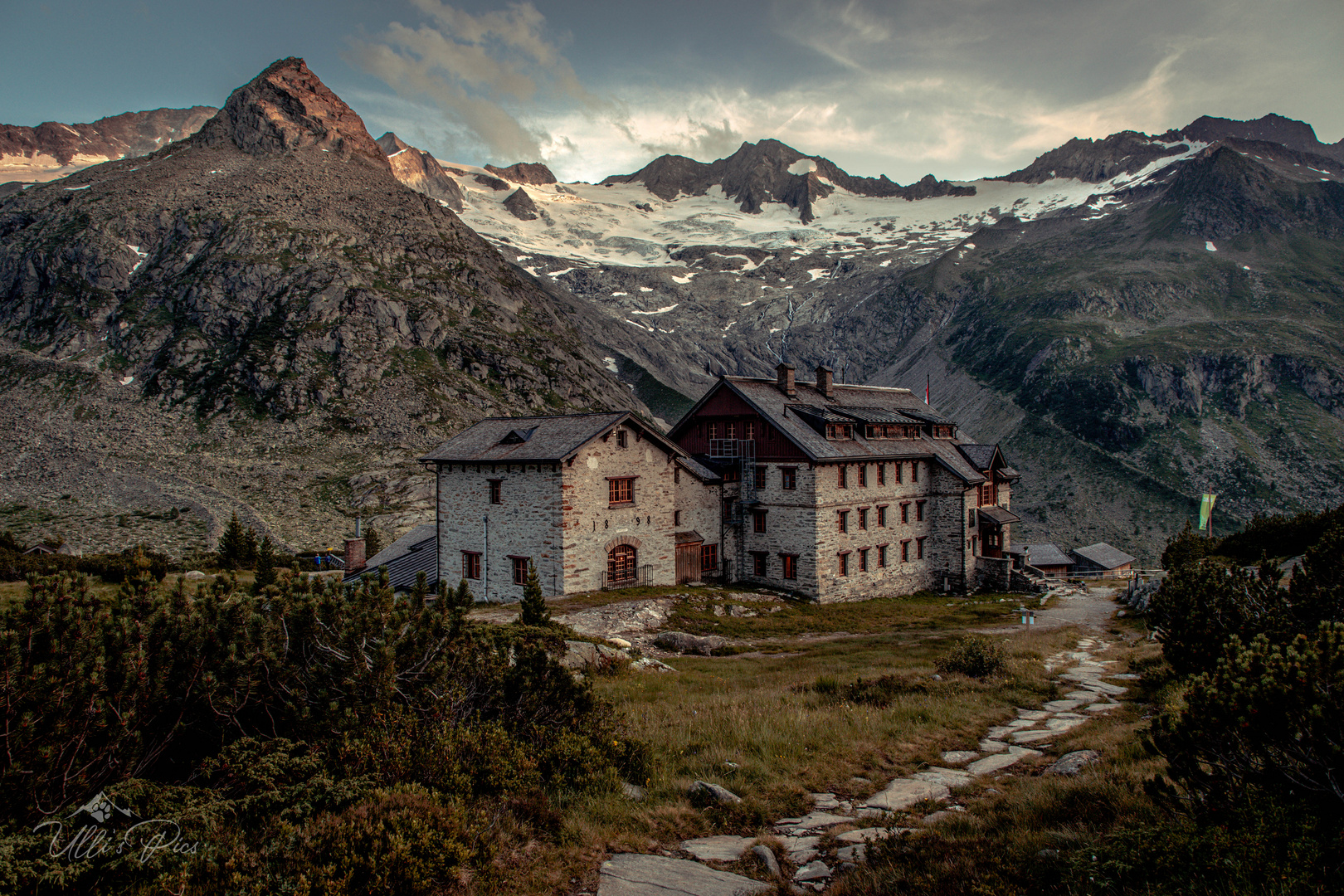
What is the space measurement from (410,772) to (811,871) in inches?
182

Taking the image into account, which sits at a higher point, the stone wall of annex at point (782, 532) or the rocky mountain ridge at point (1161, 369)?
the rocky mountain ridge at point (1161, 369)

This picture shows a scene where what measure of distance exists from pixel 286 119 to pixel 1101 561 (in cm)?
19423

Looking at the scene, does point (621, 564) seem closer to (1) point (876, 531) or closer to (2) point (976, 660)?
(1) point (876, 531)

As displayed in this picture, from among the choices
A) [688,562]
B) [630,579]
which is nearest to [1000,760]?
[630,579]

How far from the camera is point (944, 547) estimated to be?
45531 millimetres

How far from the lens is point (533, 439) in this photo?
3238cm

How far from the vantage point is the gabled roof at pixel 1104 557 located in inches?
2662

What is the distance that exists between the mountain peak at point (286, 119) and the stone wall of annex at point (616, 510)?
169m

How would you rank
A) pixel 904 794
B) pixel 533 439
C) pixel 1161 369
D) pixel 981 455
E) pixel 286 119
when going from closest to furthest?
pixel 904 794, pixel 533 439, pixel 981 455, pixel 1161 369, pixel 286 119

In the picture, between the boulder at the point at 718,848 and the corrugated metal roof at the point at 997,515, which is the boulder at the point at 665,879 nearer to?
the boulder at the point at 718,848

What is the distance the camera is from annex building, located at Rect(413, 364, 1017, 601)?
31.1m

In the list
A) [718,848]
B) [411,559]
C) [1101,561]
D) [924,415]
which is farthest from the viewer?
[1101,561]

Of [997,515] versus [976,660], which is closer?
[976,660]

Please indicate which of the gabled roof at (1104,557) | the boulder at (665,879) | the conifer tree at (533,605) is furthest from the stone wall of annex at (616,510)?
the gabled roof at (1104,557)
